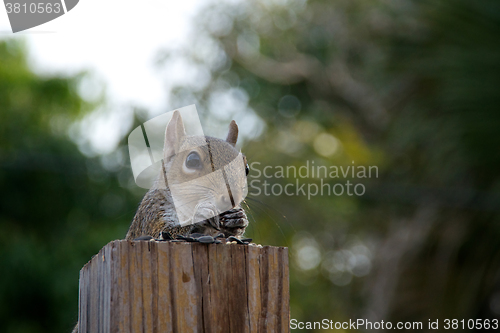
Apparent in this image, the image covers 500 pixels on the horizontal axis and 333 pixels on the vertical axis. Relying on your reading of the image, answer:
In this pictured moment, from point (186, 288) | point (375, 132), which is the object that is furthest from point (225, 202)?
point (375, 132)

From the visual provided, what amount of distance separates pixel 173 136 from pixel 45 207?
518 centimetres

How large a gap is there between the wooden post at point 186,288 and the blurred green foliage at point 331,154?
0.93 m

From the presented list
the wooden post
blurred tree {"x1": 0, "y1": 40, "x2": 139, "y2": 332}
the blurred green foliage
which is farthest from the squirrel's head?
blurred tree {"x1": 0, "y1": 40, "x2": 139, "y2": 332}

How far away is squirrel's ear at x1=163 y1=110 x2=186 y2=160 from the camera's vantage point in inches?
72.0

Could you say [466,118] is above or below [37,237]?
above

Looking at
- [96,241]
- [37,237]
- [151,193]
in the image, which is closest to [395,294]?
[96,241]

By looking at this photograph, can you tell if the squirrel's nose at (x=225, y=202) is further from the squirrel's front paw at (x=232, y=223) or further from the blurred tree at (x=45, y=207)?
the blurred tree at (x=45, y=207)

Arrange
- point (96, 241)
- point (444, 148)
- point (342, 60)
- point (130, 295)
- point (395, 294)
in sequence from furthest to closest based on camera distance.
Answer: point (342, 60) → point (96, 241) → point (395, 294) → point (444, 148) → point (130, 295)

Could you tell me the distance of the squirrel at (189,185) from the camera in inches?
62.5

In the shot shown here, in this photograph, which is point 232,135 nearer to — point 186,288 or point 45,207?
point 186,288

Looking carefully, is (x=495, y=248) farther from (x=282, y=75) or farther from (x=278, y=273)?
(x=282, y=75)

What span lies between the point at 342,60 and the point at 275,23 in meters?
1.33

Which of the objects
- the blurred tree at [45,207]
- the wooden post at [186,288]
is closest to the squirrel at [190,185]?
the wooden post at [186,288]

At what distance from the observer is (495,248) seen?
11.1 ft
